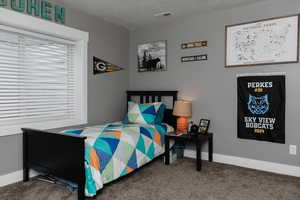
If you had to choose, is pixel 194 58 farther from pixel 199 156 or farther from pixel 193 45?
pixel 199 156

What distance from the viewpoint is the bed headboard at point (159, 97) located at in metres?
3.74

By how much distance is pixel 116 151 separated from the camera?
2455mm

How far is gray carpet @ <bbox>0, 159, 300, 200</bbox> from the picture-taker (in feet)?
7.30

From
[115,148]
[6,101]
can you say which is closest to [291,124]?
[115,148]

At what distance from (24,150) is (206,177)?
7.39 ft

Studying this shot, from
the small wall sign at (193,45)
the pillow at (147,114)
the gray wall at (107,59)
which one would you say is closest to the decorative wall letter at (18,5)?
the gray wall at (107,59)

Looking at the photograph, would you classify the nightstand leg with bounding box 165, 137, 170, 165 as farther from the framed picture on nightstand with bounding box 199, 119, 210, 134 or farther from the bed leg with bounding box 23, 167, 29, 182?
the bed leg with bounding box 23, 167, 29, 182

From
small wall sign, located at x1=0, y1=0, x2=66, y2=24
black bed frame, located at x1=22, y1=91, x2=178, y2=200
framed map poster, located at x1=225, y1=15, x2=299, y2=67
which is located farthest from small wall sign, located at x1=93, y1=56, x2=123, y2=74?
framed map poster, located at x1=225, y1=15, x2=299, y2=67

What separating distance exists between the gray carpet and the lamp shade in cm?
86

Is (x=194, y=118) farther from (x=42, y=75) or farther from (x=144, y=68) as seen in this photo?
(x=42, y=75)

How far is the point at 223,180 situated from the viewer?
2.65 m

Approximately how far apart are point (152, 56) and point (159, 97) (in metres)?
0.78

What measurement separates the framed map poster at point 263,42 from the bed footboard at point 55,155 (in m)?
2.43

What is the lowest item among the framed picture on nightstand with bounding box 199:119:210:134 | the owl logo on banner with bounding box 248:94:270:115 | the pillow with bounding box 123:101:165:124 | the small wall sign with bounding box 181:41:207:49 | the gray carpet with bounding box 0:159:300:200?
the gray carpet with bounding box 0:159:300:200
